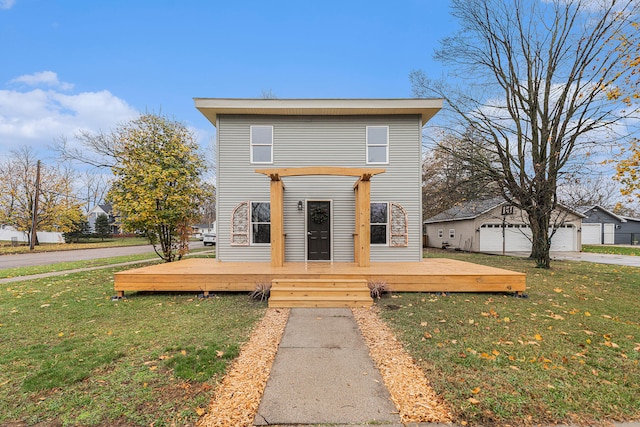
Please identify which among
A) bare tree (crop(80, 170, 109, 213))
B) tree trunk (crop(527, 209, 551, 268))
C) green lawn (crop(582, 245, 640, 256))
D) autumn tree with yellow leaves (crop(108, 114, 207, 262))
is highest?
bare tree (crop(80, 170, 109, 213))

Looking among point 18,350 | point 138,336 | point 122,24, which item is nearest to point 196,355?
point 138,336

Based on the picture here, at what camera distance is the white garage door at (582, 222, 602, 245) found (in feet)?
91.4

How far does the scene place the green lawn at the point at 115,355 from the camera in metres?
2.42

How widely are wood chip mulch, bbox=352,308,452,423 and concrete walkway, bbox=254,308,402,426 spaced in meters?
0.09

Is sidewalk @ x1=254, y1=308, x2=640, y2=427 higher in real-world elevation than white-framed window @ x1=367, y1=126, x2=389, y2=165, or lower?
lower

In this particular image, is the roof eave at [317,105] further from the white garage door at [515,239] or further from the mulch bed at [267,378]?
the white garage door at [515,239]

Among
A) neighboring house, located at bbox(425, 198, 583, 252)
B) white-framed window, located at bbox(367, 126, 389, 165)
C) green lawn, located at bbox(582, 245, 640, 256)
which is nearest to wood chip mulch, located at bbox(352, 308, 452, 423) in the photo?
white-framed window, located at bbox(367, 126, 389, 165)

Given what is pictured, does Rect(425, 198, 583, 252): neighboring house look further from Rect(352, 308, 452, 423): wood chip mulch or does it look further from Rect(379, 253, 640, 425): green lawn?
Rect(352, 308, 452, 423): wood chip mulch

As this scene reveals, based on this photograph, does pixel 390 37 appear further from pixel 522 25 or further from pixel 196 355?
pixel 196 355

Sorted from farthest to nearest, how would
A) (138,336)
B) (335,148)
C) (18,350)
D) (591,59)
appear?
(591,59) < (335,148) < (138,336) < (18,350)

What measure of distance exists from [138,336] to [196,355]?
1.30m

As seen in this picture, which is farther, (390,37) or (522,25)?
(390,37)

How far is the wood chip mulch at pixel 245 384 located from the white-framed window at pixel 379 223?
17.7ft

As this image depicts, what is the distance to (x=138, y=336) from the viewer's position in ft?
13.3
